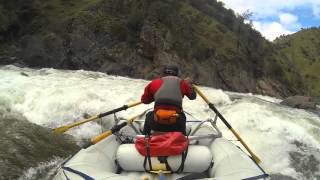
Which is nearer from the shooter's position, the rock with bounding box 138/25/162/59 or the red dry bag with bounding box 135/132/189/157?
the red dry bag with bounding box 135/132/189/157

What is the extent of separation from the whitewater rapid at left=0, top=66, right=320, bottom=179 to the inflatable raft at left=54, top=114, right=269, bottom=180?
3864mm

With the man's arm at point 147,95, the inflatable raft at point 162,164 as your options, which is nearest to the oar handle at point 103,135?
the inflatable raft at point 162,164

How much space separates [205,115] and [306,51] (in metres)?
73.6

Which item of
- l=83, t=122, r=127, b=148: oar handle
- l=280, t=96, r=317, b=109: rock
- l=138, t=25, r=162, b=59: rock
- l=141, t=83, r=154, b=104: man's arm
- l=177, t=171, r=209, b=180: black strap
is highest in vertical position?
l=138, t=25, r=162, b=59: rock

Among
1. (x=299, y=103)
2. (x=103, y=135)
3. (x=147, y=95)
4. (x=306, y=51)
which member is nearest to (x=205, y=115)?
(x=147, y=95)

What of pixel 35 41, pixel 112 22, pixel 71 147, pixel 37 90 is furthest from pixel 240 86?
pixel 71 147

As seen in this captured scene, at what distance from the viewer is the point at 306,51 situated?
271ft

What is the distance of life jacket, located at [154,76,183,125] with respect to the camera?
6.38m

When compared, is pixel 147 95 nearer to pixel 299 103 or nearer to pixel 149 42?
pixel 299 103

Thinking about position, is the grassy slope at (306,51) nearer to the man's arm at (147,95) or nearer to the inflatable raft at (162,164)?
the man's arm at (147,95)

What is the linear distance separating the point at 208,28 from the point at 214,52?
2697 millimetres

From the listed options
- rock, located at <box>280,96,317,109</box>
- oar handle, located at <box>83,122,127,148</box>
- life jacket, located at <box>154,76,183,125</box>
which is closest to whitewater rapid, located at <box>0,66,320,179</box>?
oar handle, located at <box>83,122,127,148</box>

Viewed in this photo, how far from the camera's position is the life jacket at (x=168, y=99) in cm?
638

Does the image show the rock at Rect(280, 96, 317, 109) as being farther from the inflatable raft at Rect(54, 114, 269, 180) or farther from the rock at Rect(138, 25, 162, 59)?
the inflatable raft at Rect(54, 114, 269, 180)
